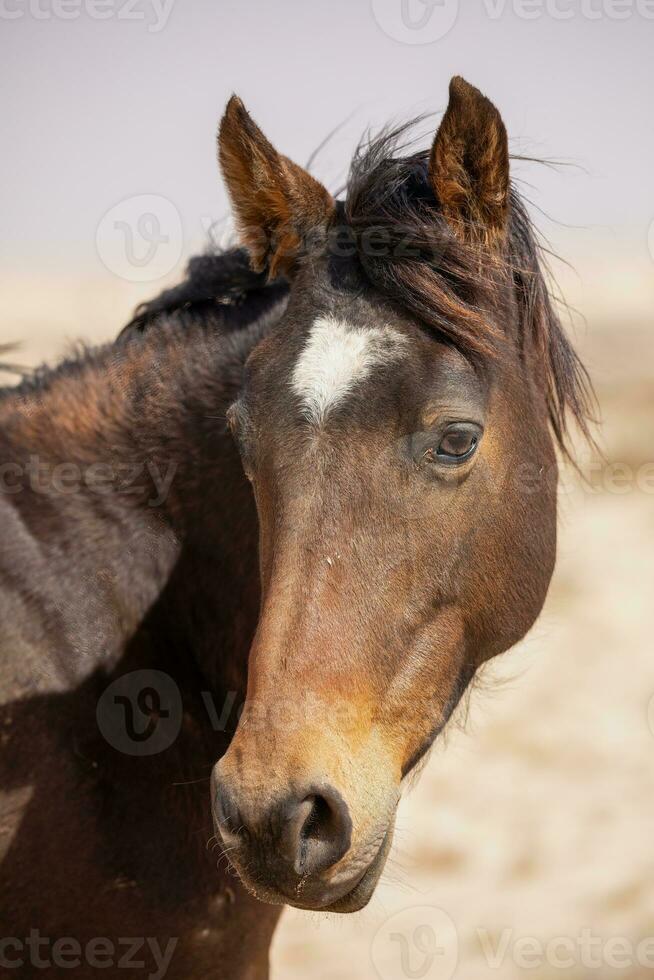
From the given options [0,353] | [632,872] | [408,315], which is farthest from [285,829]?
[632,872]

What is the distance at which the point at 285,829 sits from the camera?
2.09 meters

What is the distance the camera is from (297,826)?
2.09 meters

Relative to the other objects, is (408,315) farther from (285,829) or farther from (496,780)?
(496,780)

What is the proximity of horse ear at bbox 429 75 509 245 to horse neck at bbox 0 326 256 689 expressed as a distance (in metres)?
0.96

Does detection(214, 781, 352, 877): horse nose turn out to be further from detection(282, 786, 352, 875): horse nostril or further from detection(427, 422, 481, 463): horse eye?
detection(427, 422, 481, 463): horse eye

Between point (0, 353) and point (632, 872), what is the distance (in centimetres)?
578

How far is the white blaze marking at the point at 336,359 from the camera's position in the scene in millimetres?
2484

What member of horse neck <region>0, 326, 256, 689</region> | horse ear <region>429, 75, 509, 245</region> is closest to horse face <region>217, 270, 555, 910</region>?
horse ear <region>429, 75, 509, 245</region>

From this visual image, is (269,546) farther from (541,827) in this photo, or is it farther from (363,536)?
(541,827)

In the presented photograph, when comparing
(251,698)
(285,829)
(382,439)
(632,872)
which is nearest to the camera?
(285,829)

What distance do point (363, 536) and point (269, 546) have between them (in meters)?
0.32

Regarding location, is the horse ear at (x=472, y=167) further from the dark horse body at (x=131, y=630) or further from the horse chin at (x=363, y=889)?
the horse chin at (x=363, y=889)

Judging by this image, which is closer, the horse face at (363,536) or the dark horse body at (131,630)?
the horse face at (363,536)

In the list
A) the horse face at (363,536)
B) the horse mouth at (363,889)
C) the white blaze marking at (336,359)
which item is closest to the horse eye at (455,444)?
the horse face at (363,536)
